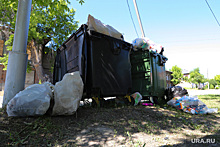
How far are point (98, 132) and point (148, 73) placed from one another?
2875 mm

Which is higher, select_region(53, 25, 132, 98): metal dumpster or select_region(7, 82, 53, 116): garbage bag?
select_region(53, 25, 132, 98): metal dumpster

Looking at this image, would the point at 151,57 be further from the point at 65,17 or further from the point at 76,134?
the point at 65,17

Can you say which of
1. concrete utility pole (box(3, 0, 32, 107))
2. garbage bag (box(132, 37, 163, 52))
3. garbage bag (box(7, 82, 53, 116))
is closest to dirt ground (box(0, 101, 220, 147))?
garbage bag (box(7, 82, 53, 116))

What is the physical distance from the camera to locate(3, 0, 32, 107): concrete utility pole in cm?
241

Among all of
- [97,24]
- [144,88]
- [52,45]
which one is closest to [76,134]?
[97,24]

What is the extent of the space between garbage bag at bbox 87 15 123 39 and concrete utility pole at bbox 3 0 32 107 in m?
1.33

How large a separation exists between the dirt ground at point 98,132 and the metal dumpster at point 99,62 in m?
0.78

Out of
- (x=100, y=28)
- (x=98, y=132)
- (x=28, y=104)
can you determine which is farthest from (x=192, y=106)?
(x=28, y=104)

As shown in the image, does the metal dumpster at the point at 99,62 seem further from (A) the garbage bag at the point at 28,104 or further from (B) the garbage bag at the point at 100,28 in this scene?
(A) the garbage bag at the point at 28,104

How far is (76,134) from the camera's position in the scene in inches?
70.0

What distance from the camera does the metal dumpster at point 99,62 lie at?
2938mm

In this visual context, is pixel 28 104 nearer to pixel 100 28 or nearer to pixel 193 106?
pixel 100 28

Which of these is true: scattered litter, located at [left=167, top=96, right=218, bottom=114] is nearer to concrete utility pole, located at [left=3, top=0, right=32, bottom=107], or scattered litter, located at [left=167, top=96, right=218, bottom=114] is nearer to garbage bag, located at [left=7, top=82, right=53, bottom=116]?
garbage bag, located at [left=7, top=82, right=53, bottom=116]

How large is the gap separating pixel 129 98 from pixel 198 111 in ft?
5.92
